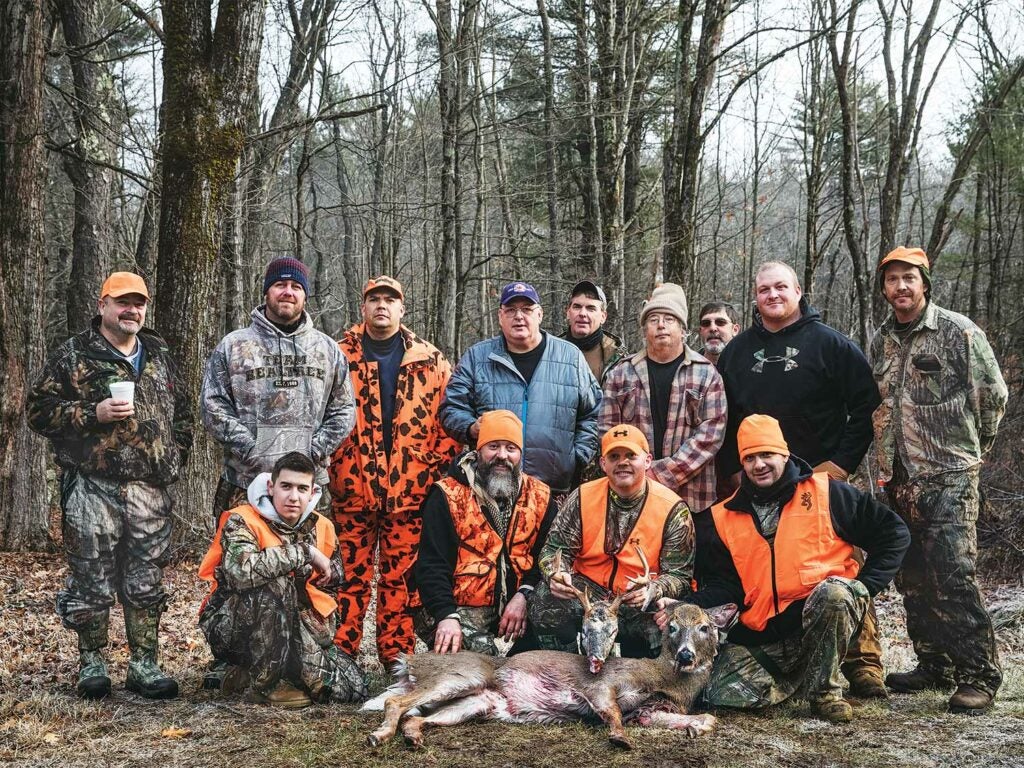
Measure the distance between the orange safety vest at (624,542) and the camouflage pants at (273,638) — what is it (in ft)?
5.32

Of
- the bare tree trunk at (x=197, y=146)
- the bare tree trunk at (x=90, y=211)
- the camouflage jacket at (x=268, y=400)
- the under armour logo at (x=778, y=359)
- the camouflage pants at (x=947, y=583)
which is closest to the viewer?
the camouflage pants at (x=947, y=583)

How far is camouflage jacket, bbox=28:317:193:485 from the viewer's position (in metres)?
5.32

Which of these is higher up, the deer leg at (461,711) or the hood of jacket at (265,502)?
the hood of jacket at (265,502)

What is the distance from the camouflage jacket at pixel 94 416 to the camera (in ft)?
17.5

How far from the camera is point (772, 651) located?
5066mm

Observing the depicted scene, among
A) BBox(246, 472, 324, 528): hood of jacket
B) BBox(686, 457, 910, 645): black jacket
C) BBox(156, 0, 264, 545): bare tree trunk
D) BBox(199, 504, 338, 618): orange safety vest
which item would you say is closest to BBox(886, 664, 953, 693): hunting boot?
BBox(686, 457, 910, 645): black jacket

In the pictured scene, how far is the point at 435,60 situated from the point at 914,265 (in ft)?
23.8

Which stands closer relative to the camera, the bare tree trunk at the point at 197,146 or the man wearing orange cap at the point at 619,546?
the man wearing orange cap at the point at 619,546

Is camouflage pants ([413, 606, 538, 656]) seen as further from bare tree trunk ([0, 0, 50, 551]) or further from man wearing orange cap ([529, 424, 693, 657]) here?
bare tree trunk ([0, 0, 50, 551])

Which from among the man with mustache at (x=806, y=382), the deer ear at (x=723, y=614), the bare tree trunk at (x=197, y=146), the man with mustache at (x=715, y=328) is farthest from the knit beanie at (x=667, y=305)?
the bare tree trunk at (x=197, y=146)

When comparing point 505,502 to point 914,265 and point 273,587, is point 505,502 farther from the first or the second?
point 914,265

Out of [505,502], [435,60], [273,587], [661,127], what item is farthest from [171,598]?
[661,127]

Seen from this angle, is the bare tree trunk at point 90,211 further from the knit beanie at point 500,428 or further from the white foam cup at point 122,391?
the knit beanie at point 500,428

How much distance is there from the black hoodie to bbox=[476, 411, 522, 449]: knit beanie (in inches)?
61.9
